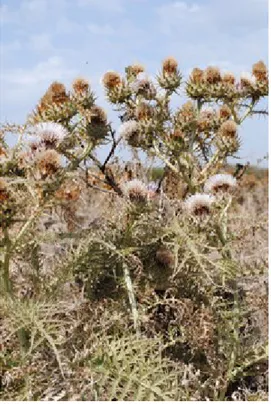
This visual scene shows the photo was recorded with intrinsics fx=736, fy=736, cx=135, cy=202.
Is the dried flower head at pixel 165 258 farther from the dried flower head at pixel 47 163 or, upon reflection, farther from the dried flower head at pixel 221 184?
the dried flower head at pixel 47 163

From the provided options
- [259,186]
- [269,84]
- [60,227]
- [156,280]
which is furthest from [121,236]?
[259,186]

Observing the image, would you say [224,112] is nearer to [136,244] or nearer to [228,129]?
[228,129]

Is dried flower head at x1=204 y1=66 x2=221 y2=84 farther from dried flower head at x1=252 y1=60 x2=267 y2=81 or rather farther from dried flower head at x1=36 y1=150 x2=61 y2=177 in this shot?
dried flower head at x1=36 y1=150 x2=61 y2=177

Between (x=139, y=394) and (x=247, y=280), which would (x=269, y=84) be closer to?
(x=247, y=280)

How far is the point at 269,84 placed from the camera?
3463 mm

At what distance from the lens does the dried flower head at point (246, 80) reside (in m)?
3.48

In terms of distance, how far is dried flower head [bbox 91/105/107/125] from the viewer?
124 inches

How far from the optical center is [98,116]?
3164 millimetres

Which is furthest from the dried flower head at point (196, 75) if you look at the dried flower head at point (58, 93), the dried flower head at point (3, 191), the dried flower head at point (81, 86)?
the dried flower head at point (3, 191)

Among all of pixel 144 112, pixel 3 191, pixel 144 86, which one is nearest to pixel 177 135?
pixel 144 112

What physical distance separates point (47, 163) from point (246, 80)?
133cm

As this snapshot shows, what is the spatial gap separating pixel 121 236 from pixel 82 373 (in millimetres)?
653

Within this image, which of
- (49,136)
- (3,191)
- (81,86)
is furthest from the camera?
(81,86)

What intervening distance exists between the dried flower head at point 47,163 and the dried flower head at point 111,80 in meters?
0.96
